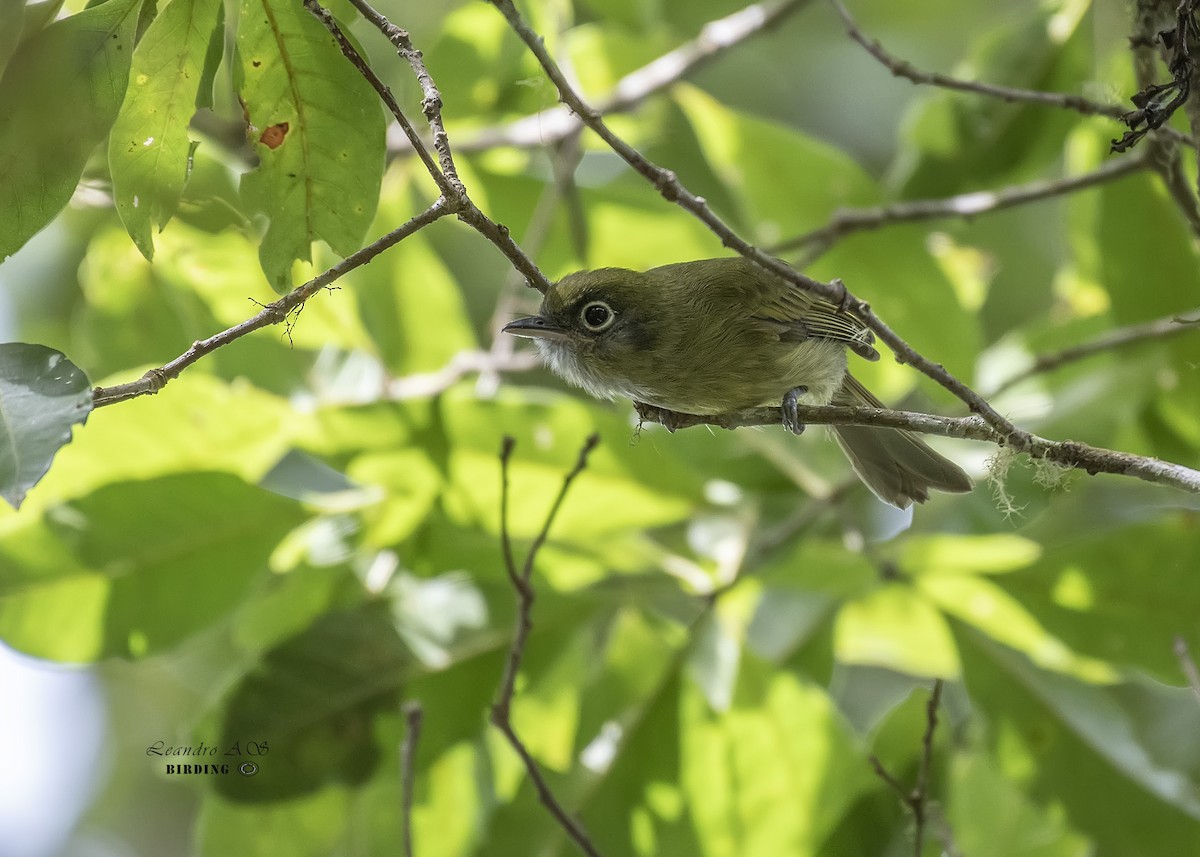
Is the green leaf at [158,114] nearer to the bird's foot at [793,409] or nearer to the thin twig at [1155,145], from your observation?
the bird's foot at [793,409]

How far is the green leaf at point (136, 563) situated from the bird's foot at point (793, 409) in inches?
58.9

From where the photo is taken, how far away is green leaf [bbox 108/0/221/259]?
223 centimetres

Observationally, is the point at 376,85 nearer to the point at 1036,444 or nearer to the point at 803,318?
the point at 1036,444

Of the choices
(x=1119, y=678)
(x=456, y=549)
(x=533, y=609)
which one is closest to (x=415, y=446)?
(x=456, y=549)

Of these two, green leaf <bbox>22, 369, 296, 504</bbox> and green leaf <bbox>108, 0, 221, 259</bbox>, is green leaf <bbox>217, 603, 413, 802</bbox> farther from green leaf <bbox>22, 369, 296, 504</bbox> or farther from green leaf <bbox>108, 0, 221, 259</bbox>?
green leaf <bbox>108, 0, 221, 259</bbox>

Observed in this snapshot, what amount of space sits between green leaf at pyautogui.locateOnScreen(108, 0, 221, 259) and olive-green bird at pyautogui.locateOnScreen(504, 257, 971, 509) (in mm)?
1199

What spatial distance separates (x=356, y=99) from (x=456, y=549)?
161 cm

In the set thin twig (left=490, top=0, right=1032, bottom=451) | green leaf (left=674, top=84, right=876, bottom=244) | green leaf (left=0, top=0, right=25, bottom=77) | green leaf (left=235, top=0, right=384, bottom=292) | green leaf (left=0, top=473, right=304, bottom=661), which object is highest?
green leaf (left=674, top=84, right=876, bottom=244)

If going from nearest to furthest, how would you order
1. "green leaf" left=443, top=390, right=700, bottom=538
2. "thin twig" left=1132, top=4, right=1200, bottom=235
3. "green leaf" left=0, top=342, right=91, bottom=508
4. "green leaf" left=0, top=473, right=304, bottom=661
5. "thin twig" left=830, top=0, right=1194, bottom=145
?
1. "green leaf" left=0, top=342, right=91, bottom=508
2. "thin twig" left=1132, top=4, right=1200, bottom=235
3. "thin twig" left=830, top=0, right=1194, bottom=145
4. "green leaf" left=0, top=473, right=304, bottom=661
5. "green leaf" left=443, top=390, right=700, bottom=538

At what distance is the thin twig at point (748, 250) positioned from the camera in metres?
2.23

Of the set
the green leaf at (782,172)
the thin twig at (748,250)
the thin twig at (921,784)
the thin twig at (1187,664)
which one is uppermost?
the green leaf at (782,172)

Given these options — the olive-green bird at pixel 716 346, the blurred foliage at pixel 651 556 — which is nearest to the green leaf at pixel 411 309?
the blurred foliage at pixel 651 556

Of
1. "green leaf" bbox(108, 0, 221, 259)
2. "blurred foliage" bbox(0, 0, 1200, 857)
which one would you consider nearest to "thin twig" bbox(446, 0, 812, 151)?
"blurred foliage" bbox(0, 0, 1200, 857)

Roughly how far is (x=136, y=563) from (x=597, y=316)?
5.03 ft
